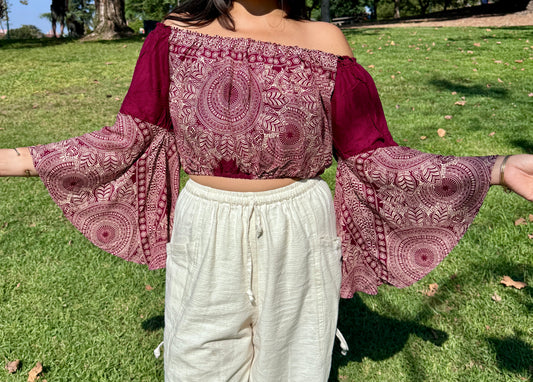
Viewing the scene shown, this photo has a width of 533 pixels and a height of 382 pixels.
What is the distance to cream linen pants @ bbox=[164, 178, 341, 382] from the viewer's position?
1.79 meters

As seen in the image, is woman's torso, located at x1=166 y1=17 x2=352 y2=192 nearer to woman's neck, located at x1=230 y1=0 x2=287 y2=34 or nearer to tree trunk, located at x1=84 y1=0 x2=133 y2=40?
woman's neck, located at x1=230 y1=0 x2=287 y2=34

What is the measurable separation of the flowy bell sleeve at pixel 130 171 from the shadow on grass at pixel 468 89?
7.72 m

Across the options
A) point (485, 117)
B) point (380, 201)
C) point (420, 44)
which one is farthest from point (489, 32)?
point (380, 201)

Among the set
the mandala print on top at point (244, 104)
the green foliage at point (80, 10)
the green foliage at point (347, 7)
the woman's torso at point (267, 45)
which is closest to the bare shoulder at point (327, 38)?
the woman's torso at point (267, 45)

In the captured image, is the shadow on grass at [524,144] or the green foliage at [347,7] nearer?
the shadow on grass at [524,144]

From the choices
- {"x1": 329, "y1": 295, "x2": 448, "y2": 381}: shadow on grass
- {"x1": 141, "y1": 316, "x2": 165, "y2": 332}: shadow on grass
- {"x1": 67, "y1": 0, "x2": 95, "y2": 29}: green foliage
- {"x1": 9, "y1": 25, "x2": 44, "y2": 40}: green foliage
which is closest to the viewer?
{"x1": 329, "y1": 295, "x2": 448, "y2": 381}: shadow on grass

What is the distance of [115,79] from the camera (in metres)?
10.9

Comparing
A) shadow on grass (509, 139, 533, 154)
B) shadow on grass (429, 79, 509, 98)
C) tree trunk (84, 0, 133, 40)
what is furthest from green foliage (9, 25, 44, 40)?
shadow on grass (509, 139, 533, 154)

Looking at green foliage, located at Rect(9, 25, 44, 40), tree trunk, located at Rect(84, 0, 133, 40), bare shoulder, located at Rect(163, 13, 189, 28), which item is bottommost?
green foliage, located at Rect(9, 25, 44, 40)

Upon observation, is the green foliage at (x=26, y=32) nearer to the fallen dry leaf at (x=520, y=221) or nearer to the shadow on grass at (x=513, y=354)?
the fallen dry leaf at (x=520, y=221)

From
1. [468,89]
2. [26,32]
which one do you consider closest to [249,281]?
[468,89]

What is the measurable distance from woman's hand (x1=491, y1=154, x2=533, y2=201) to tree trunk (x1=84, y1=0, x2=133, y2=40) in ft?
56.4

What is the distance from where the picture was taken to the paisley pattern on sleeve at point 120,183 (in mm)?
1870

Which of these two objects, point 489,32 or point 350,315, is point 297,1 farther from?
point 489,32
